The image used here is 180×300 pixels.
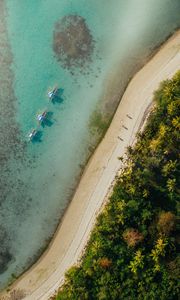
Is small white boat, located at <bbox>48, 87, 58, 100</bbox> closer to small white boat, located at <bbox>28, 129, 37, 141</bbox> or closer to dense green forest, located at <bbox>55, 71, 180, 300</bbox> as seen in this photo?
small white boat, located at <bbox>28, 129, 37, 141</bbox>

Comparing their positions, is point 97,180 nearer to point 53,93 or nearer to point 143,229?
point 143,229

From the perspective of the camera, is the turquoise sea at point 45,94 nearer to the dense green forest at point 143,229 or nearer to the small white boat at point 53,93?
the small white boat at point 53,93

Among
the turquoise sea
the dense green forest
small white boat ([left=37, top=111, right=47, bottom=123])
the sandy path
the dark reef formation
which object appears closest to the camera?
the dense green forest

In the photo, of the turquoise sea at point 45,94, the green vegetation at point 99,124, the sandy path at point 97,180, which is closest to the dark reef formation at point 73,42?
the turquoise sea at point 45,94

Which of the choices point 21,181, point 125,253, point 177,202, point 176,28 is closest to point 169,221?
point 177,202

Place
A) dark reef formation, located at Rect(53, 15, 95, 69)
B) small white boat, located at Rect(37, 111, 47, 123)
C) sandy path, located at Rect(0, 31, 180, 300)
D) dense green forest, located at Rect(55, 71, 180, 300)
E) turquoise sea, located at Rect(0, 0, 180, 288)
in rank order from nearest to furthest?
dense green forest, located at Rect(55, 71, 180, 300) < sandy path, located at Rect(0, 31, 180, 300) < turquoise sea, located at Rect(0, 0, 180, 288) < small white boat, located at Rect(37, 111, 47, 123) < dark reef formation, located at Rect(53, 15, 95, 69)

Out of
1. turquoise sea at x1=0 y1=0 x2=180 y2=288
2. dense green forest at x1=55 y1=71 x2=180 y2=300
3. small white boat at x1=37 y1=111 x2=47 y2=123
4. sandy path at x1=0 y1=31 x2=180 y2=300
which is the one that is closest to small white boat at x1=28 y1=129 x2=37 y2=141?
turquoise sea at x1=0 y1=0 x2=180 y2=288

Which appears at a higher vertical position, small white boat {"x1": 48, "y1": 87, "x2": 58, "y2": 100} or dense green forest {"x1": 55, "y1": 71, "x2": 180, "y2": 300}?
small white boat {"x1": 48, "y1": 87, "x2": 58, "y2": 100}
